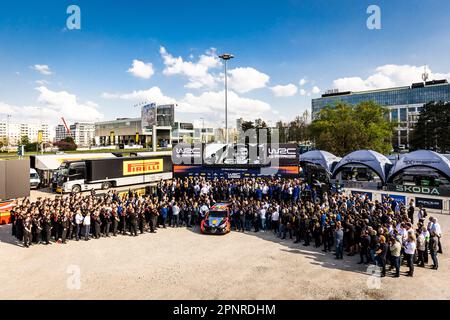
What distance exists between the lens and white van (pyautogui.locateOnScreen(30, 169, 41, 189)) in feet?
100

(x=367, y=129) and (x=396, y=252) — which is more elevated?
(x=367, y=129)

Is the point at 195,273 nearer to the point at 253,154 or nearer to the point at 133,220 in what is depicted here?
the point at 133,220

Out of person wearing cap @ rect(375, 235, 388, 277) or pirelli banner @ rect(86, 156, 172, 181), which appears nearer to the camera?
person wearing cap @ rect(375, 235, 388, 277)

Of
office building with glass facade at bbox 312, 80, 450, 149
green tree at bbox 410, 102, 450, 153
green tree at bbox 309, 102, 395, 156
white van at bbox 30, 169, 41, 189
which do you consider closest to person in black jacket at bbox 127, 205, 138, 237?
white van at bbox 30, 169, 41, 189

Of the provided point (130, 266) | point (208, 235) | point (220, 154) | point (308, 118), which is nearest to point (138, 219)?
point (208, 235)

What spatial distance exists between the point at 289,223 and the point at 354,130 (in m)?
33.8

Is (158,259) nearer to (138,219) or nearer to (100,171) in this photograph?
(138,219)

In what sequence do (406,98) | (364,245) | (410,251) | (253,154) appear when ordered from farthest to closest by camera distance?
(406,98) → (253,154) → (364,245) → (410,251)

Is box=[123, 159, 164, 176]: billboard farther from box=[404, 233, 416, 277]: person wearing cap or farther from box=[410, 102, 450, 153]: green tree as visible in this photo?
box=[410, 102, 450, 153]: green tree

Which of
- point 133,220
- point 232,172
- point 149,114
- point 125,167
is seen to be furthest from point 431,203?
point 149,114

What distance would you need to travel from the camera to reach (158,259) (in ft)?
39.7

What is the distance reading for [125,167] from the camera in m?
30.3

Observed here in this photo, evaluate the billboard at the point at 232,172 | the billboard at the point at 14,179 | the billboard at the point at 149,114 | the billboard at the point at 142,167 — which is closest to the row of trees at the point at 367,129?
the billboard at the point at 232,172

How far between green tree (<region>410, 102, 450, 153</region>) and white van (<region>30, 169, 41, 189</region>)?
70.2 metres
